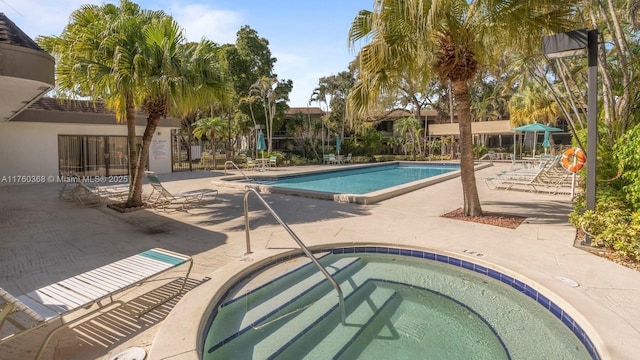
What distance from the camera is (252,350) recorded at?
3.46 meters

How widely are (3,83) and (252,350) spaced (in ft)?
18.9

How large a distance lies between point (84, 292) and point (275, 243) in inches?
128

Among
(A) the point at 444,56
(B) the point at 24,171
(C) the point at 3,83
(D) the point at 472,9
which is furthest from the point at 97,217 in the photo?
(B) the point at 24,171

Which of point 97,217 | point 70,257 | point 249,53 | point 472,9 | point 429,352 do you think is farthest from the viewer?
point 249,53

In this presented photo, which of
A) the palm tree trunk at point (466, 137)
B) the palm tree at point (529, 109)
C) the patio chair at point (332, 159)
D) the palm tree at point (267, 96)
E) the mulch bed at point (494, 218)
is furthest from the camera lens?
the palm tree at point (267, 96)

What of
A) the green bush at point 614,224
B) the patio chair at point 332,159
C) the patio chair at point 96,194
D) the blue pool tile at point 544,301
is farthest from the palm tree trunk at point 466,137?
the patio chair at point 332,159

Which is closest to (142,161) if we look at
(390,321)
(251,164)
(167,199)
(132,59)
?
(167,199)

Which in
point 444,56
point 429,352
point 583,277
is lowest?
point 429,352

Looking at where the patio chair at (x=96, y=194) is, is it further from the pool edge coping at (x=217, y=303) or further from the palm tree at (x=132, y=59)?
the pool edge coping at (x=217, y=303)

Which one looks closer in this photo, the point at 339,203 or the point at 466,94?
the point at 466,94

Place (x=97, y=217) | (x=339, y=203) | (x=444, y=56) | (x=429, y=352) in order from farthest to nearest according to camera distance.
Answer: (x=339, y=203), (x=97, y=217), (x=444, y=56), (x=429, y=352)

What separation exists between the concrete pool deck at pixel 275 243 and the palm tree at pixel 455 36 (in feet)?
6.54

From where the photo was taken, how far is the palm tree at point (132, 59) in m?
8.03

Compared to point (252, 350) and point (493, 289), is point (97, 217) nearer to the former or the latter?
point (252, 350)
